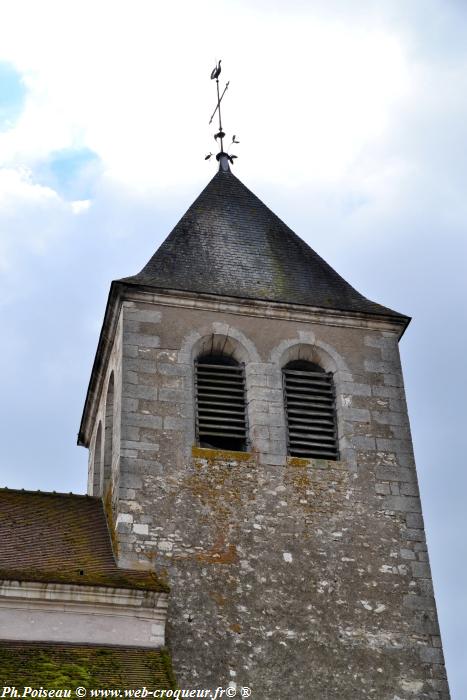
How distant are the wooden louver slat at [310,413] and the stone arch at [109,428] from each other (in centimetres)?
230

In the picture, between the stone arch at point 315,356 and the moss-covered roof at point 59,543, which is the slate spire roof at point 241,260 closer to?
the stone arch at point 315,356

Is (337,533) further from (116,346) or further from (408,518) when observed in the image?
(116,346)

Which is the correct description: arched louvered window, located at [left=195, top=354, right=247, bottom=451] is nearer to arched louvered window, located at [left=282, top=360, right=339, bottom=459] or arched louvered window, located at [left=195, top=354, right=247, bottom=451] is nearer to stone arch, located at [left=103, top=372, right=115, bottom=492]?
arched louvered window, located at [left=282, top=360, right=339, bottom=459]

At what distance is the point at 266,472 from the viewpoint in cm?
1436

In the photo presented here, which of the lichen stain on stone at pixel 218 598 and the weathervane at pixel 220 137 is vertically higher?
the weathervane at pixel 220 137

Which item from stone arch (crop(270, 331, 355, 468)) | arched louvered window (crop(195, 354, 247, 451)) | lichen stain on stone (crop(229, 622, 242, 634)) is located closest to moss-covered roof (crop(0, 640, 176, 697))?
lichen stain on stone (crop(229, 622, 242, 634))

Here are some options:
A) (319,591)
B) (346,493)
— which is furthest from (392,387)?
(319,591)

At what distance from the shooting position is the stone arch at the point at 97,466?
16.4 m

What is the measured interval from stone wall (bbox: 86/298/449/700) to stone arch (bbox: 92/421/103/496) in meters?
2.24

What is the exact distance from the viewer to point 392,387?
15.7 metres

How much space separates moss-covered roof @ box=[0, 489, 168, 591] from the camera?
12625 mm

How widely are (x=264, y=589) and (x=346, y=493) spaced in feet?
5.60

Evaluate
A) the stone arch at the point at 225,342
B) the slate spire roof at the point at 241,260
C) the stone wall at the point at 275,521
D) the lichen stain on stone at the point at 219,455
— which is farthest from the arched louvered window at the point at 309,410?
the slate spire roof at the point at 241,260

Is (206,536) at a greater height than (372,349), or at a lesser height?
lesser
